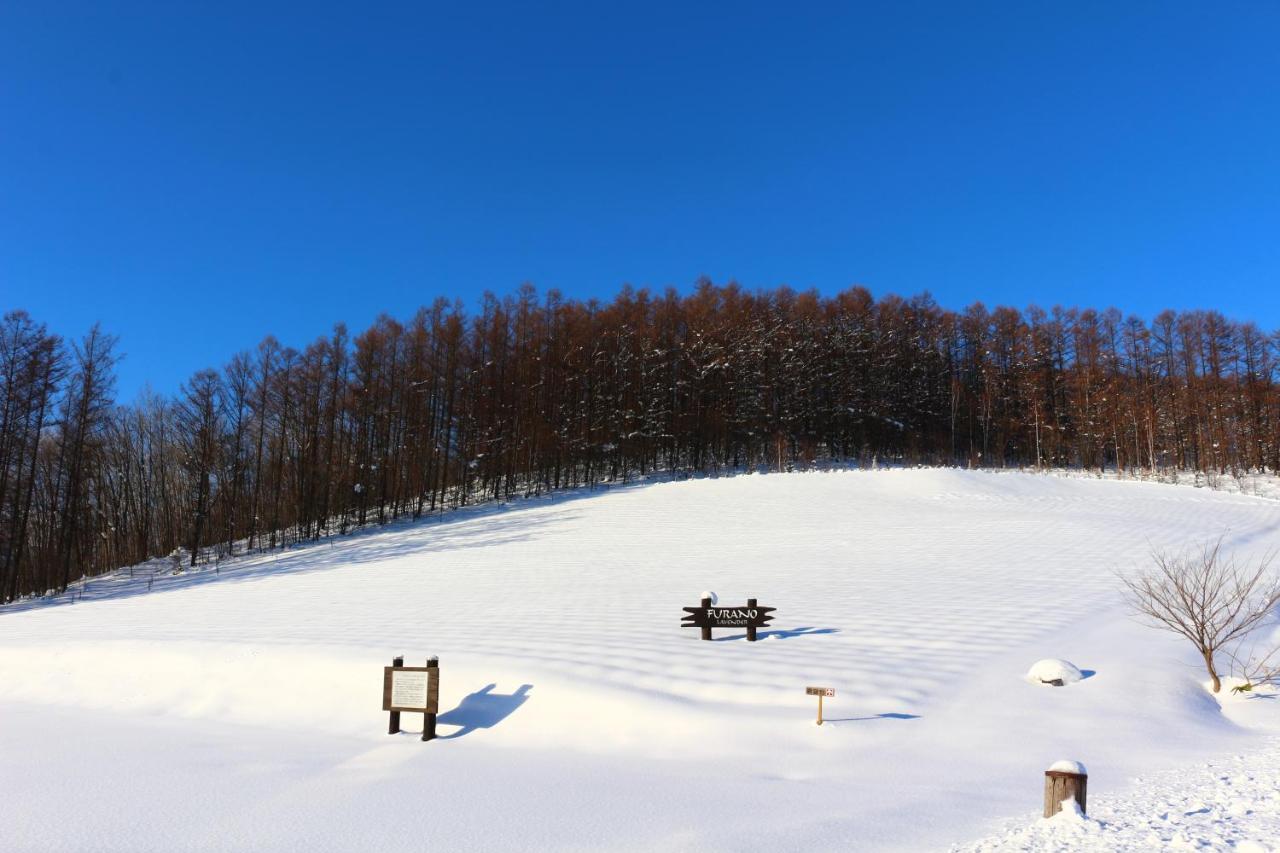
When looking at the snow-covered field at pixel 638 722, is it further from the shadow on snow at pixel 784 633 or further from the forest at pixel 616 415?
the forest at pixel 616 415

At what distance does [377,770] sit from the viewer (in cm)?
645

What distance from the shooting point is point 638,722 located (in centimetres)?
723

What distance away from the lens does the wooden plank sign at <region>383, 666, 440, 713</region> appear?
292 inches

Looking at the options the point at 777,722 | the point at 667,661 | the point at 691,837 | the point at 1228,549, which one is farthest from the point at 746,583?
the point at 1228,549

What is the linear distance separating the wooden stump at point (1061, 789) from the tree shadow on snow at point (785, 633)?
19.9 feet

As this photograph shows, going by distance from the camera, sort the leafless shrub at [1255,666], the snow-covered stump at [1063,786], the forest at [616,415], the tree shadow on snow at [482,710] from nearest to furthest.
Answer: the snow-covered stump at [1063,786] → the tree shadow on snow at [482,710] → the leafless shrub at [1255,666] → the forest at [616,415]

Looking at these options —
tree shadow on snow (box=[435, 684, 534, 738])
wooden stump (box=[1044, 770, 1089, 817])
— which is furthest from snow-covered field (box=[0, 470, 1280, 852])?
wooden stump (box=[1044, 770, 1089, 817])

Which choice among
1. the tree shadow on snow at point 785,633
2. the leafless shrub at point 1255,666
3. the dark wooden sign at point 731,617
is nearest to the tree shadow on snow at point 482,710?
the dark wooden sign at point 731,617

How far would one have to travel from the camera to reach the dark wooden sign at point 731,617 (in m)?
10.2

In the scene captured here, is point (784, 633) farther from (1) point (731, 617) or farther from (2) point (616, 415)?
(2) point (616, 415)

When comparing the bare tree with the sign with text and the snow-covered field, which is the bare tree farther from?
the sign with text

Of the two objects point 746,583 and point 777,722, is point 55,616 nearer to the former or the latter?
point 746,583

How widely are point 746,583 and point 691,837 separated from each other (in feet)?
37.2

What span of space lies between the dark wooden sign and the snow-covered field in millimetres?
324
